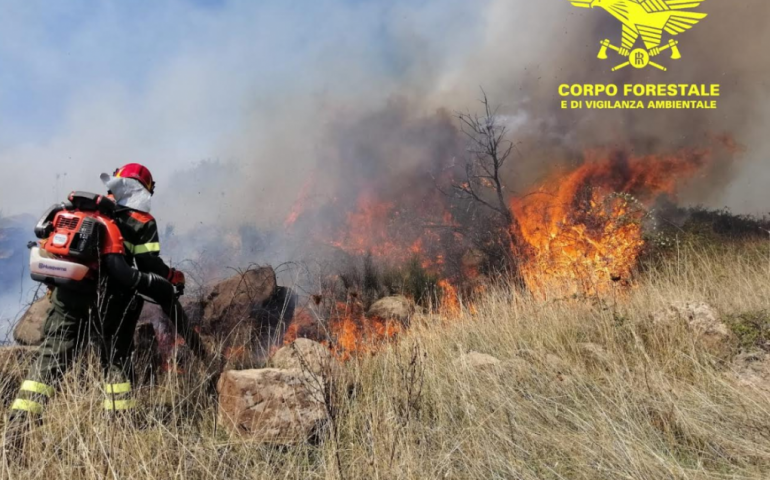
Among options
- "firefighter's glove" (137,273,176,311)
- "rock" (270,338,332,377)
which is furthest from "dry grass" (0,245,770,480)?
"firefighter's glove" (137,273,176,311)

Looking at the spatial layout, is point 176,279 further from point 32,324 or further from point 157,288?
point 32,324

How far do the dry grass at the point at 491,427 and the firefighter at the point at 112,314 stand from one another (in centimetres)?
16

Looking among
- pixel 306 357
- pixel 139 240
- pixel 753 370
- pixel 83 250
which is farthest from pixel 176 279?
pixel 753 370

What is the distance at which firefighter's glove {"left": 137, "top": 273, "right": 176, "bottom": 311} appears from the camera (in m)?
3.11

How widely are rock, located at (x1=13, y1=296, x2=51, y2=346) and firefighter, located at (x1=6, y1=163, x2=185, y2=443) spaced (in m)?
2.07

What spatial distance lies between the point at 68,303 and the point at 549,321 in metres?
5.08

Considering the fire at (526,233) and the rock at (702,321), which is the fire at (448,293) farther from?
the rock at (702,321)

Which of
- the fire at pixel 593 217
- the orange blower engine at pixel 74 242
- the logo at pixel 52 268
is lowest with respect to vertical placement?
the logo at pixel 52 268

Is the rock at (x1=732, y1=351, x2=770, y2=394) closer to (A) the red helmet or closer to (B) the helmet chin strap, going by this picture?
(B) the helmet chin strap

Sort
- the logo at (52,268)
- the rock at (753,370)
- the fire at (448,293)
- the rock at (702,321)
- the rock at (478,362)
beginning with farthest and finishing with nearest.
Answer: the fire at (448,293), the rock at (702,321), the rock at (478,362), the rock at (753,370), the logo at (52,268)

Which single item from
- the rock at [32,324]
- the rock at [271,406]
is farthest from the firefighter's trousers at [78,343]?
the rock at [32,324]

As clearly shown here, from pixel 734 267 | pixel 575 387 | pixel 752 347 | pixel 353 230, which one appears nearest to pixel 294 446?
pixel 575 387

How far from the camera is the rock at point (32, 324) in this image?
14.6 feet

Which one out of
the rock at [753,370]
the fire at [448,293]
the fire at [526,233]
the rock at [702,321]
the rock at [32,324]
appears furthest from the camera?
the fire at [448,293]
